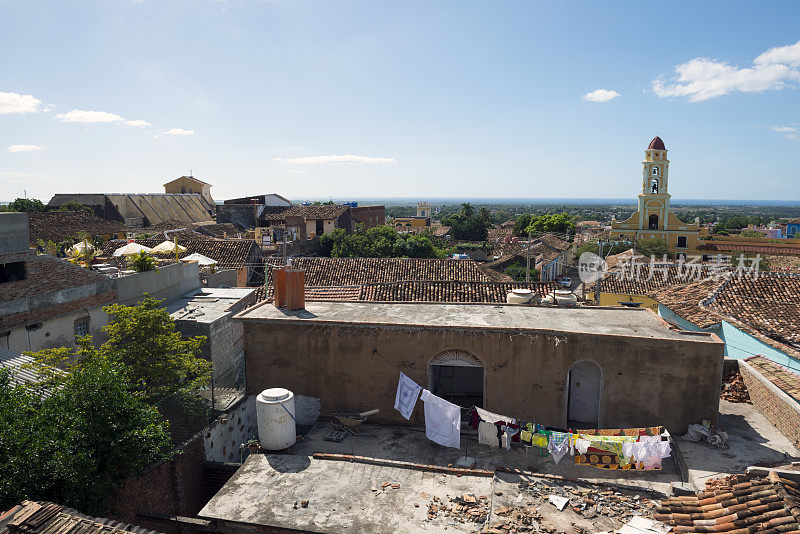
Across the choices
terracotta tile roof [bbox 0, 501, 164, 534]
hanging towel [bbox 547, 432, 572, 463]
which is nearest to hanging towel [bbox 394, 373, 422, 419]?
hanging towel [bbox 547, 432, 572, 463]

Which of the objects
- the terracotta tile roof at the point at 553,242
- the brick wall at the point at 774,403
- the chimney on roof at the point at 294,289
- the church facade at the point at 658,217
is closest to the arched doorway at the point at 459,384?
the chimney on roof at the point at 294,289

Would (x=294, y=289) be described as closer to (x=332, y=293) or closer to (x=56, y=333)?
(x=56, y=333)

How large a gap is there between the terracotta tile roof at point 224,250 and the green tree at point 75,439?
21.9m

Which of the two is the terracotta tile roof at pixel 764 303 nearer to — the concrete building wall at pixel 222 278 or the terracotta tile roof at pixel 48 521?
the terracotta tile roof at pixel 48 521

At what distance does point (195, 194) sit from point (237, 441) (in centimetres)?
7162

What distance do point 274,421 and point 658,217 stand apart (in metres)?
59.5

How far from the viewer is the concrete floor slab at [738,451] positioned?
1062 cm

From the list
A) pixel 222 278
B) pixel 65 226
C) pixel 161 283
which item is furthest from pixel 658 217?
pixel 65 226

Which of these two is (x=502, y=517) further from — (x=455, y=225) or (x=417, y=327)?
(x=455, y=225)

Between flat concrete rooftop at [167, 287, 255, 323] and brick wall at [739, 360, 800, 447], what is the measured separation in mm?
16391

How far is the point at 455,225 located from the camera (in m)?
85.6

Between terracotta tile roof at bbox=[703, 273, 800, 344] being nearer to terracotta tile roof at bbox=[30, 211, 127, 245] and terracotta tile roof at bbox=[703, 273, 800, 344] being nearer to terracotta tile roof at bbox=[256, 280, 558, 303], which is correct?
terracotta tile roof at bbox=[256, 280, 558, 303]

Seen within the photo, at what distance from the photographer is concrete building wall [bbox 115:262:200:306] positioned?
16781 mm

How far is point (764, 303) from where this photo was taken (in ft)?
68.6
